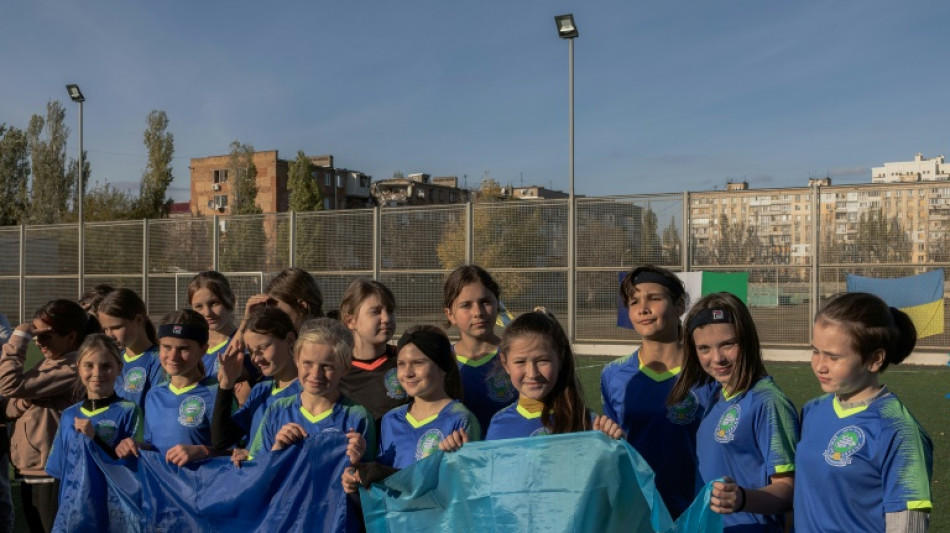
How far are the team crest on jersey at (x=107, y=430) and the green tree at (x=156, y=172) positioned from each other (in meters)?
48.0

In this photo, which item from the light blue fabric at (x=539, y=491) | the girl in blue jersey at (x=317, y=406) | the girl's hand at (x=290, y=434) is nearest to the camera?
the light blue fabric at (x=539, y=491)

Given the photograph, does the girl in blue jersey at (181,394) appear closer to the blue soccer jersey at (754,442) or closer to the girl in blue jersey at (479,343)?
the girl in blue jersey at (479,343)

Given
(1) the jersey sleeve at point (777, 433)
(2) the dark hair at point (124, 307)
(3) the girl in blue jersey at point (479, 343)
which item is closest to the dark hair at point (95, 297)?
(2) the dark hair at point (124, 307)

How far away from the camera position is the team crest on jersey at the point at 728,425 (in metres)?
3.11

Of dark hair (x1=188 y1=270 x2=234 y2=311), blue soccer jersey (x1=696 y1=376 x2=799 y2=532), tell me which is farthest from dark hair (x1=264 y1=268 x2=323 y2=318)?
blue soccer jersey (x1=696 y1=376 x2=799 y2=532)

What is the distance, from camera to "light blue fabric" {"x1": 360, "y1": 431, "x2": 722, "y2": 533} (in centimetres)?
293

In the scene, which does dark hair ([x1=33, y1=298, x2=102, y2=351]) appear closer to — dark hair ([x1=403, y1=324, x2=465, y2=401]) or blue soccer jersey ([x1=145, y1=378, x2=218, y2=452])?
blue soccer jersey ([x1=145, y1=378, x2=218, y2=452])

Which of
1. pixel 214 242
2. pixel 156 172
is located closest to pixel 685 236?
pixel 214 242

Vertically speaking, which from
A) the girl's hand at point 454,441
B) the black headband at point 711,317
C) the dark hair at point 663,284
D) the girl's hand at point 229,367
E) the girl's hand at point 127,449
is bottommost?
the girl's hand at point 127,449

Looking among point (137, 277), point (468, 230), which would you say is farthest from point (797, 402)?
point (137, 277)

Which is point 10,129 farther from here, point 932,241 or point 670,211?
point 932,241

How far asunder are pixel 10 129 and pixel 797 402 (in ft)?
163

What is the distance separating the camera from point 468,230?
21531 mm

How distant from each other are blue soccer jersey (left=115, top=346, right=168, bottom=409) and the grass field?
5.50 ft
